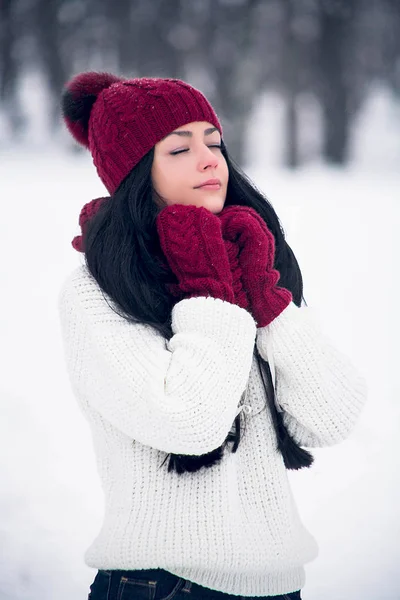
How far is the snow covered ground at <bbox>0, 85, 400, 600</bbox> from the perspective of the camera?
257 cm

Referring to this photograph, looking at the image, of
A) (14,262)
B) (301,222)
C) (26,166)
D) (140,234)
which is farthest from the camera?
(26,166)

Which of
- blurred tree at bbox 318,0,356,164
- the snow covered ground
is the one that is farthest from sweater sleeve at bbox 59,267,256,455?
blurred tree at bbox 318,0,356,164

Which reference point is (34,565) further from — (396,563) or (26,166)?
(26,166)

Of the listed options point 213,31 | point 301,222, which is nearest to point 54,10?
point 213,31

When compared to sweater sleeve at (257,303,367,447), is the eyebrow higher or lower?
higher

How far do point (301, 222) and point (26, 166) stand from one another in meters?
3.81

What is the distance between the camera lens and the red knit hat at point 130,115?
5.04ft

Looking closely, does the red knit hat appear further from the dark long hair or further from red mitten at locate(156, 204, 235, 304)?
red mitten at locate(156, 204, 235, 304)

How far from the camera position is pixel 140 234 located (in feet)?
4.82

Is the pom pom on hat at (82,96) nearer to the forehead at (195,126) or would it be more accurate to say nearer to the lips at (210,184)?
the forehead at (195,126)

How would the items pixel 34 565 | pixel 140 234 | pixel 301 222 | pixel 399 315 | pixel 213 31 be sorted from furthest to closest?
pixel 213 31
pixel 301 222
pixel 399 315
pixel 34 565
pixel 140 234

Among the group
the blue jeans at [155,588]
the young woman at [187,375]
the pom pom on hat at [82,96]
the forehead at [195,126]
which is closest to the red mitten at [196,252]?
the young woman at [187,375]

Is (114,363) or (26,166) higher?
(114,363)

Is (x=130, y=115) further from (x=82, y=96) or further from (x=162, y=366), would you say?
(x=162, y=366)
